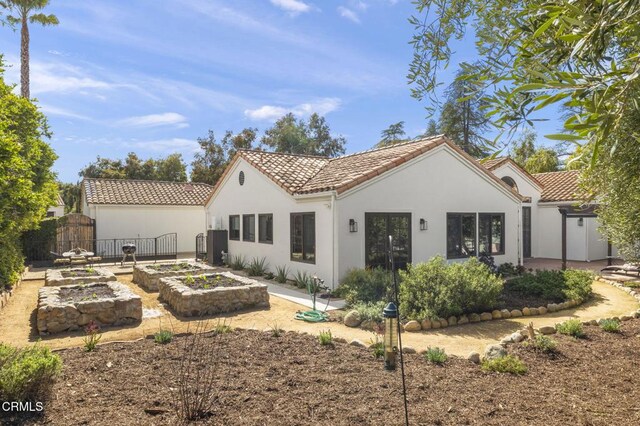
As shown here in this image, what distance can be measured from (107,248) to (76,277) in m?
11.7

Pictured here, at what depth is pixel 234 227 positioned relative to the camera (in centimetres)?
1947

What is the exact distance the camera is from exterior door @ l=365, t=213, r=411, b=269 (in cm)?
1312

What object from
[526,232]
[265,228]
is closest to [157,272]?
[265,228]

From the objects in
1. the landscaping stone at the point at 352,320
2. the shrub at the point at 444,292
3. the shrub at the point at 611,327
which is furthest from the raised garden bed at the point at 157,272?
the shrub at the point at 611,327

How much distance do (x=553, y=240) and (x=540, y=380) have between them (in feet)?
61.9

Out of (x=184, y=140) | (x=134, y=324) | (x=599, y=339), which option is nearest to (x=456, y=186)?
(x=599, y=339)

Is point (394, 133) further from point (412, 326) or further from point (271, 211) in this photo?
point (412, 326)

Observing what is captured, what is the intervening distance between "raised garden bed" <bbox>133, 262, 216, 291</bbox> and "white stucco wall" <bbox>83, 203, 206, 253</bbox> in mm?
9811

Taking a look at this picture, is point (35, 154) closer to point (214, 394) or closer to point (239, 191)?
point (239, 191)

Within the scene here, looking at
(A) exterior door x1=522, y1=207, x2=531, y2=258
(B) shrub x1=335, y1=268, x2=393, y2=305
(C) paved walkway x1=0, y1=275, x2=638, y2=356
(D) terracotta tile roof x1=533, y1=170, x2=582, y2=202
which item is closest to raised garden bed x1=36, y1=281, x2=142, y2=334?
(C) paved walkway x1=0, y1=275, x2=638, y2=356

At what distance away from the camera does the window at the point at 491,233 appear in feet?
53.1

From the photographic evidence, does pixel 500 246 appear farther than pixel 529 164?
No

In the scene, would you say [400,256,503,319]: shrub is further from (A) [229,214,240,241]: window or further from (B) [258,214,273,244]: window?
(A) [229,214,240,241]: window

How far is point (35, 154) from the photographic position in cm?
1189
